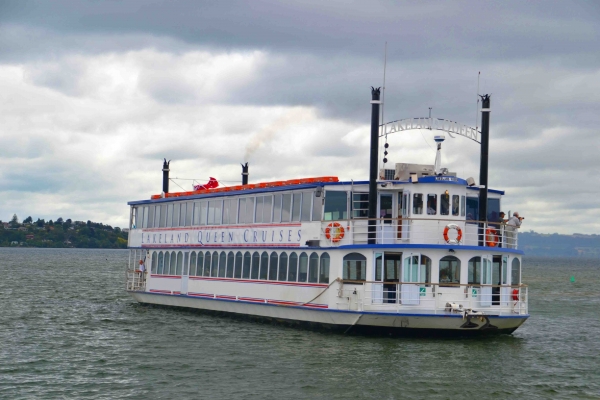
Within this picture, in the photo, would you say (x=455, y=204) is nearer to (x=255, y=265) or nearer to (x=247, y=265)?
(x=255, y=265)

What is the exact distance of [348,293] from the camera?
101 feet

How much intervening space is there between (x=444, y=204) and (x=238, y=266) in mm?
10737

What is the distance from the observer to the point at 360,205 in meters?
32.1

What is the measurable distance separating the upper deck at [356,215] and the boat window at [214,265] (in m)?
0.78

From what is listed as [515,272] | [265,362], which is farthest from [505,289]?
[265,362]

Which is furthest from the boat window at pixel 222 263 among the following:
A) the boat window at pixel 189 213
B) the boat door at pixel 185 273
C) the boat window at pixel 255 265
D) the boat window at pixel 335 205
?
the boat window at pixel 335 205

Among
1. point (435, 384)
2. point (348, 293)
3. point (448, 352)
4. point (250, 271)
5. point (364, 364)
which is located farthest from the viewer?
point (250, 271)

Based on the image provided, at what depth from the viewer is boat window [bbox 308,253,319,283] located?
107 ft

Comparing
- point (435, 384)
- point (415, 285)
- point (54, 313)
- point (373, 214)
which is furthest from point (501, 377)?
point (54, 313)

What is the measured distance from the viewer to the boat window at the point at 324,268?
31938 millimetres

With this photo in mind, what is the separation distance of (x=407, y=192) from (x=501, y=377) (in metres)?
8.39

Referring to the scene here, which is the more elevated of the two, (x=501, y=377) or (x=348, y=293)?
(x=348, y=293)

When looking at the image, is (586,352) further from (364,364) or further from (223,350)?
(223,350)

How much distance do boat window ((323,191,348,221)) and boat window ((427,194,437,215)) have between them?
309 cm
